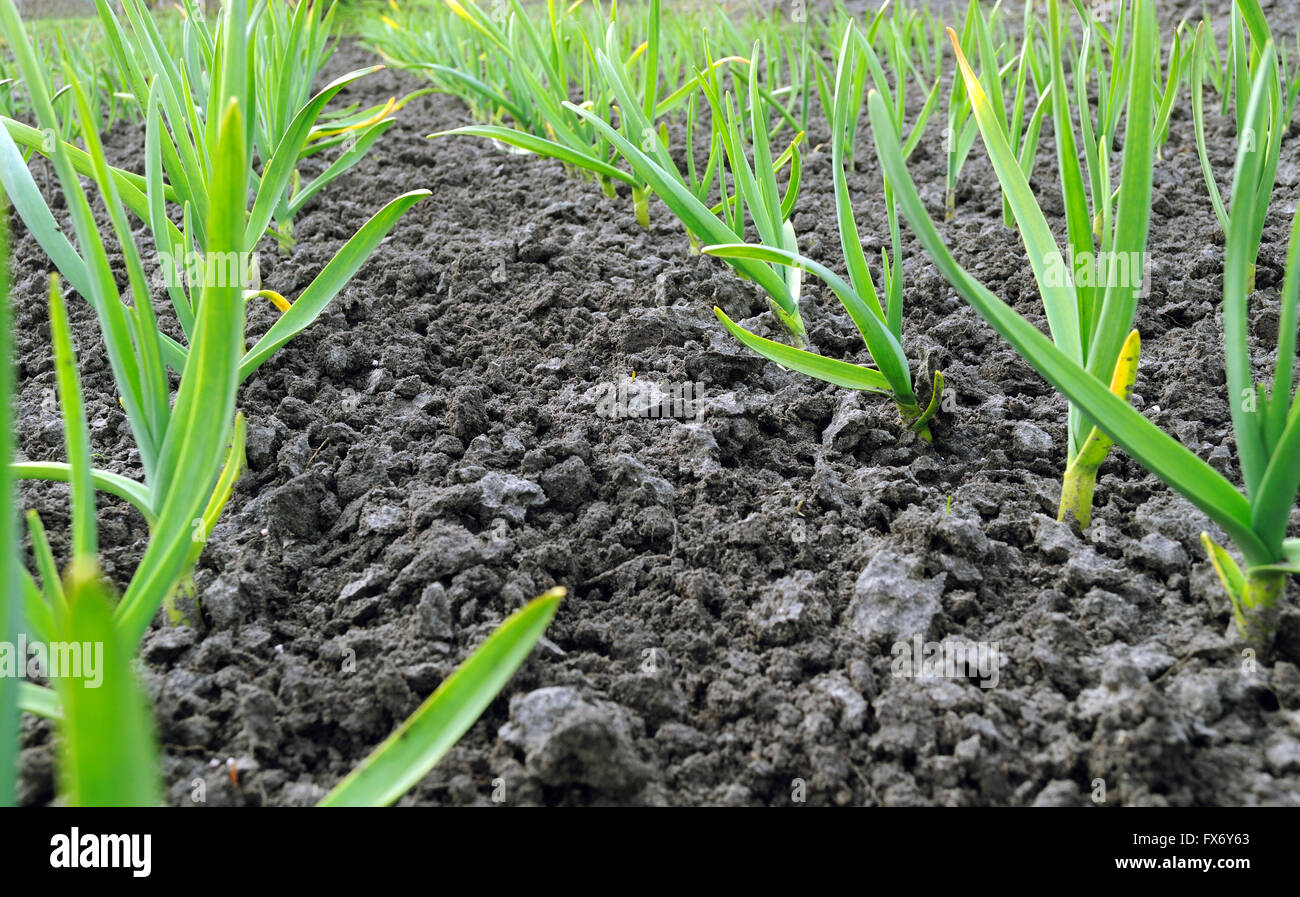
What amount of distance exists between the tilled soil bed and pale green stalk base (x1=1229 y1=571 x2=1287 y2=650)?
2cm

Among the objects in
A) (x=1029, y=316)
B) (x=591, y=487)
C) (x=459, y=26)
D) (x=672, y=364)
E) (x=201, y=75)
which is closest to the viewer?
(x=591, y=487)

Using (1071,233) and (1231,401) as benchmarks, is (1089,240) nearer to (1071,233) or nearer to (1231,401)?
(1071,233)

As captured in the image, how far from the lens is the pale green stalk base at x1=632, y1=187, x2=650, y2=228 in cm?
186

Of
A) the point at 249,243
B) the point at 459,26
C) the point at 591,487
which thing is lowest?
the point at 591,487

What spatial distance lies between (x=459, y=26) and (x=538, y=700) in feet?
9.73

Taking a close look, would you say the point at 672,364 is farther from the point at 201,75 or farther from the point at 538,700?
the point at 201,75

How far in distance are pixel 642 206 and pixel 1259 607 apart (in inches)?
54.2

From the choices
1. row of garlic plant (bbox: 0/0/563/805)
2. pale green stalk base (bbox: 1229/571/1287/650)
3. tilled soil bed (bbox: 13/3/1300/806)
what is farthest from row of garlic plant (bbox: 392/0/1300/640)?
row of garlic plant (bbox: 0/0/563/805)

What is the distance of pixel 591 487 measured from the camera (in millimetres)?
1181

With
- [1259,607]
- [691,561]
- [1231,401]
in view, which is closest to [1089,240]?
[1231,401]

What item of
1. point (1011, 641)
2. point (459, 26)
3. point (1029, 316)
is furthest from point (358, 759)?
point (459, 26)

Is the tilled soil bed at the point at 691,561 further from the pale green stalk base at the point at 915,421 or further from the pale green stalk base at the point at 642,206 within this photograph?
the pale green stalk base at the point at 642,206

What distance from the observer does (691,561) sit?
1055 mm

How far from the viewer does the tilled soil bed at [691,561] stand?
80 centimetres
